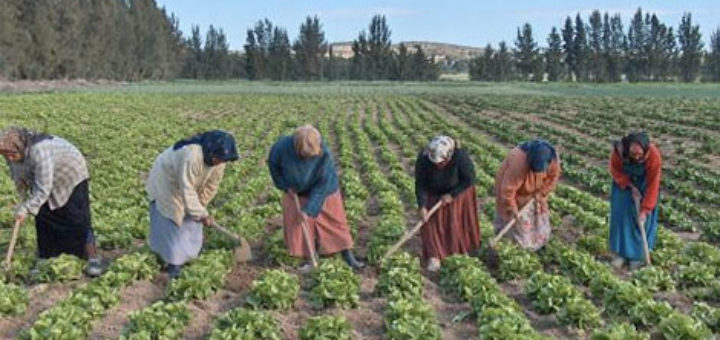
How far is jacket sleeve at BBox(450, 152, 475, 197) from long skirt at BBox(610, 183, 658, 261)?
1635mm

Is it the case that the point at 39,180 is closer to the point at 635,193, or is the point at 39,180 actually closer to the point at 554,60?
the point at 635,193

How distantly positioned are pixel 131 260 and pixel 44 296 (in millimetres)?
877

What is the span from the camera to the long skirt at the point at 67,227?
7988mm

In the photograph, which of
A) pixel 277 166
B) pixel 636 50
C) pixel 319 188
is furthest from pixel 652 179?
pixel 636 50

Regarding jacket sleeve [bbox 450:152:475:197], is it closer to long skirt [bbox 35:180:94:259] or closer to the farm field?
the farm field

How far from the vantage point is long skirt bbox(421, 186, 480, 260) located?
869 centimetres

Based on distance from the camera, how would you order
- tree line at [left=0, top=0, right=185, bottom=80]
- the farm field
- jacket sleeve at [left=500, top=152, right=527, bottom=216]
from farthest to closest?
tree line at [left=0, top=0, right=185, bottom=80], jacket sleeve at [left=500, top=152, right=527, bottom=216], the farm field

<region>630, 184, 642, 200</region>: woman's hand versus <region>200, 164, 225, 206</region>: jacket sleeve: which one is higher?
<region>200, 164, 225, 206</region>: jacket sleeve

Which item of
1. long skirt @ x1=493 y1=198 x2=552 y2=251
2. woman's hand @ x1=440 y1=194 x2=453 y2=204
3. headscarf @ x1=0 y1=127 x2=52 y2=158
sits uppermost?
headscarf @ x1=0 y1=127 x2=52 y2=158

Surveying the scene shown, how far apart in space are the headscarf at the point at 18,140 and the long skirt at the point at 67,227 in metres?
0.67

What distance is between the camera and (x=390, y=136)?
78.7 feet

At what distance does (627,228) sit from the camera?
8.61 m

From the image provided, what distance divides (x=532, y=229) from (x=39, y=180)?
5.29 m

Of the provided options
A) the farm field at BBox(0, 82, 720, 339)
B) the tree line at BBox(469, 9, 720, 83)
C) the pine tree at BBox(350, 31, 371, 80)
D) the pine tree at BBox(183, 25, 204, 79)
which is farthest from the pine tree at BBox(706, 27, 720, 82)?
the farm field at BBox(0, 82, 720, 339)
